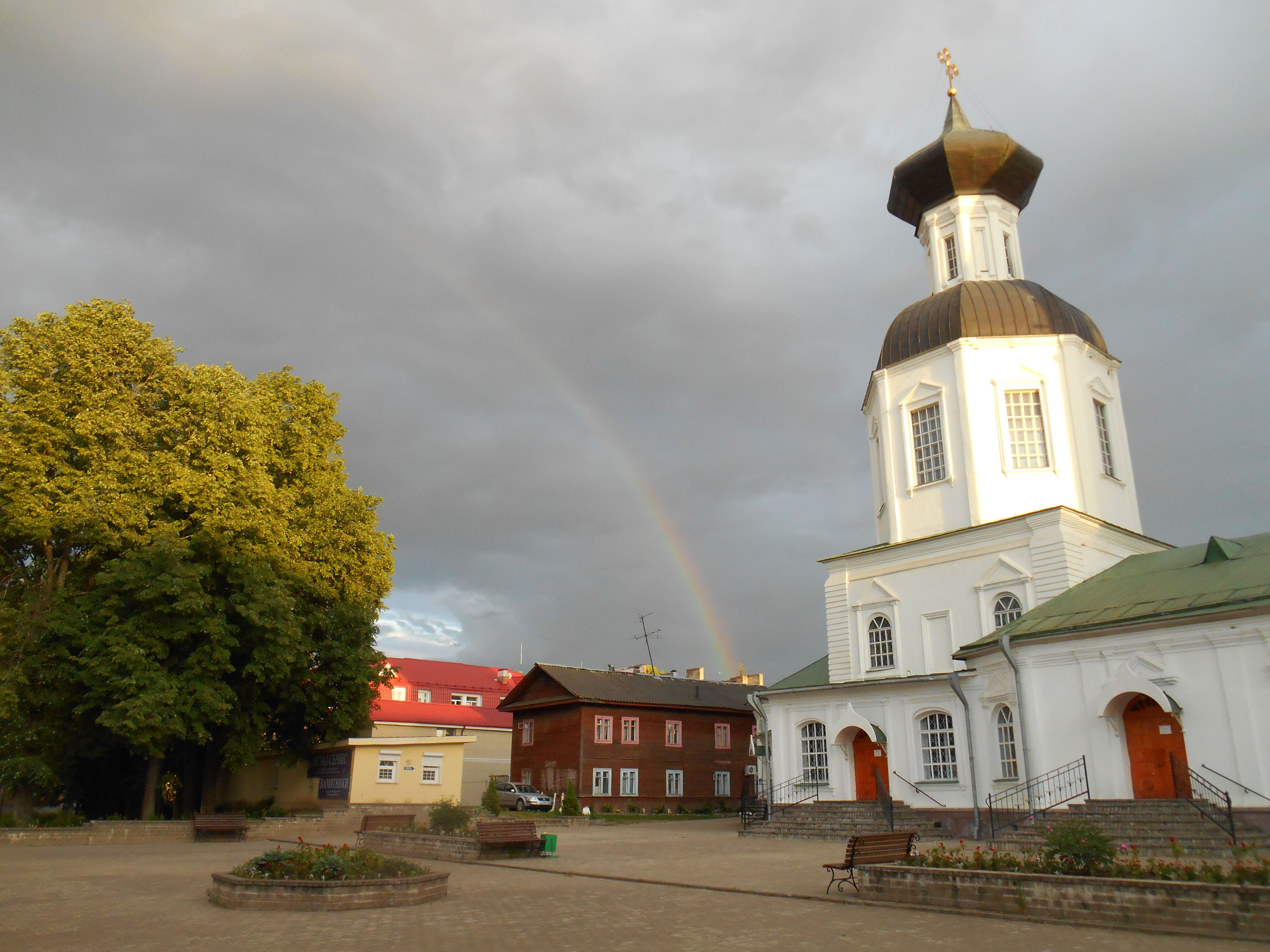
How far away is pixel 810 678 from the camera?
28859mm

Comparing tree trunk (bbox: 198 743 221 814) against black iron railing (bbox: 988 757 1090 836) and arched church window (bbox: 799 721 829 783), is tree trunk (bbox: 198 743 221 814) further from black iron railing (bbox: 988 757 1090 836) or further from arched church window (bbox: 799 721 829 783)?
black iron railing (bbox: 988 757 1090 836)

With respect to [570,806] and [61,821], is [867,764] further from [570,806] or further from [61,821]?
[61,821]

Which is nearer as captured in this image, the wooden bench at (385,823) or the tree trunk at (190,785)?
the wooden bench at (385,823)

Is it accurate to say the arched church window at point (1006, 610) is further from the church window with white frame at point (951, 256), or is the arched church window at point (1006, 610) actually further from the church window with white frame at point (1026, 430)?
the church window with white frame at point (951, 256)

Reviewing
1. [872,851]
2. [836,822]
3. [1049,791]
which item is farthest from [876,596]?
[872,851]

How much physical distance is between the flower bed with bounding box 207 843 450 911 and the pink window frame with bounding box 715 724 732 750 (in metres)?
31.6

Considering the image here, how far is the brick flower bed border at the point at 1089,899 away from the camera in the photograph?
809 centimetres

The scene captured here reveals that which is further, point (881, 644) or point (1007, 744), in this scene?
point (881, 644)

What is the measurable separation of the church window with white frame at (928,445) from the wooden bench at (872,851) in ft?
51.3

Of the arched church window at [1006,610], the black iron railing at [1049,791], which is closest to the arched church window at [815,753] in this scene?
the arched church window at [1006,610]

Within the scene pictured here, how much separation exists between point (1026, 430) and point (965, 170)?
9.73 meters

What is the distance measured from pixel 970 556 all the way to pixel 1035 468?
10.2ft

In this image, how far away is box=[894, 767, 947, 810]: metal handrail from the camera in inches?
886

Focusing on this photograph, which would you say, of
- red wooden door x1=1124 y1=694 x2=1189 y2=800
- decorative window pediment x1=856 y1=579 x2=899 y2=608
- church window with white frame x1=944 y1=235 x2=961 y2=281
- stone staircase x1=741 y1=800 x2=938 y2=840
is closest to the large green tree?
stone staircase x1=741 y1=800 x2=938 y2=840
